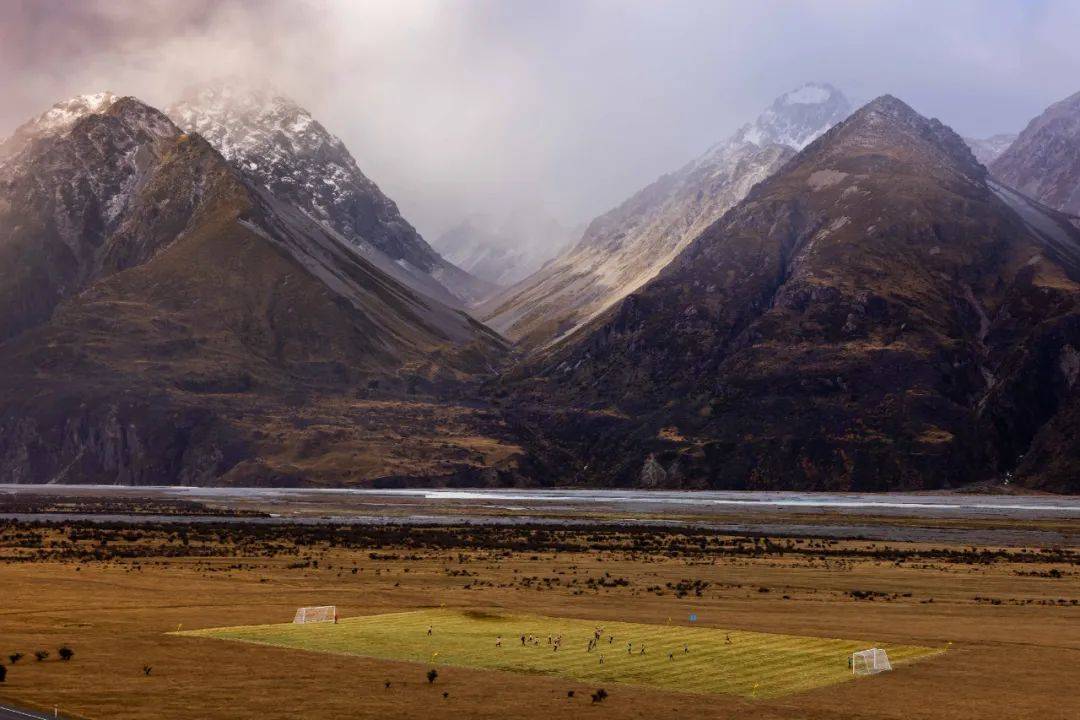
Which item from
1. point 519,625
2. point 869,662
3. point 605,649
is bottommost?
point 869,662

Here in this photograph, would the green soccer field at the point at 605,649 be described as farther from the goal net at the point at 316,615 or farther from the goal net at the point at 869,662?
the goal net at the point at 316,615

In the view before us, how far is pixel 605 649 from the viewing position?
48.1 metres

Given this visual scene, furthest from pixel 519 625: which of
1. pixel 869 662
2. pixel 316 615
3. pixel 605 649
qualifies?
pixel 869 662

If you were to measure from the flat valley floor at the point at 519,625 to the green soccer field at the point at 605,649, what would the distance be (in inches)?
7.4

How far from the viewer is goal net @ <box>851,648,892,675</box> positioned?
44031 mm

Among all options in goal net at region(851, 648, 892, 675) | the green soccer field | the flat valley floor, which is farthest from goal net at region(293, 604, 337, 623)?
goal net at region(851, 648, 892, 675)

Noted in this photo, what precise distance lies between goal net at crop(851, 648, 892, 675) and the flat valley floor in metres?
0.58

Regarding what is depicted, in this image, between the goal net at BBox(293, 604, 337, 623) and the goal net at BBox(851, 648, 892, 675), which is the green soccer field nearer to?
the goal net at BBox(851, 648, 892, 675)

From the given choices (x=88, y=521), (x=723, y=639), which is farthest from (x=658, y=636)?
(x=88, y=521)

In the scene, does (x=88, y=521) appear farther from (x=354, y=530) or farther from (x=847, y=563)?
(x=847, y=563)

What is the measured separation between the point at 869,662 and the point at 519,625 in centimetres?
1625

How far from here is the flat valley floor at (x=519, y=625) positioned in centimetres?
3844

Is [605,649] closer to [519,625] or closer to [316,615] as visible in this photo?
[519,625]

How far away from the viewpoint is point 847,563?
91188mm
